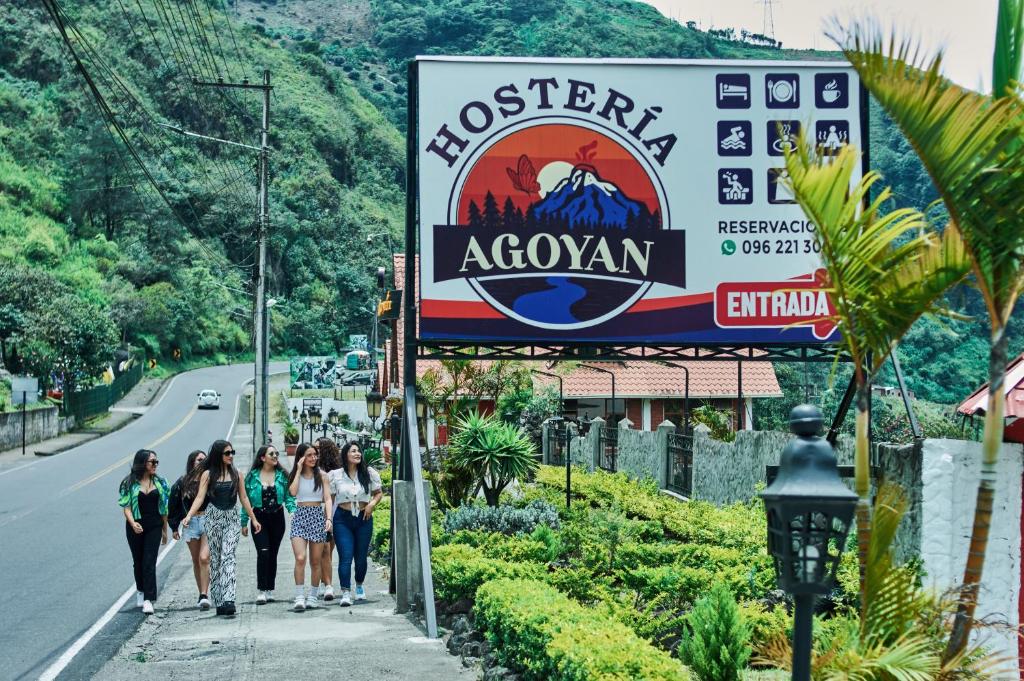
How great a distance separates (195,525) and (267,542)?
0.73m

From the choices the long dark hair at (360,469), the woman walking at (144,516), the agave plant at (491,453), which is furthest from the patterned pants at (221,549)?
the agave plant at (491,453)

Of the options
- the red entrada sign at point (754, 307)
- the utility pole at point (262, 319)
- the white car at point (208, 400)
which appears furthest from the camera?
the white car at point (208, 400)

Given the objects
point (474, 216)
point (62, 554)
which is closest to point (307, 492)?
point (474, 216)

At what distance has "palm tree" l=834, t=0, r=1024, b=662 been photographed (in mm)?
5789

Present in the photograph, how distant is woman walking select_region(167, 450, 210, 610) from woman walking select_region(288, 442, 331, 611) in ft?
2.92

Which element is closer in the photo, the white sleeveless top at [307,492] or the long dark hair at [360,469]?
the white sleeveless top at [307,492]

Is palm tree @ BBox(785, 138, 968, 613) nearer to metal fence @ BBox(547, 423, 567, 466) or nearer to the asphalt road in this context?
the asphalt road

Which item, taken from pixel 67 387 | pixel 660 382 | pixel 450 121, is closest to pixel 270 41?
pixel 67 387

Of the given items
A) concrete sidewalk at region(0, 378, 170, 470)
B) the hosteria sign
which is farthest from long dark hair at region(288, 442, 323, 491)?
concrete sidewalk at region(0, 378, 170, 470)

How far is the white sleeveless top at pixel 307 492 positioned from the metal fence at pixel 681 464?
877 centimetres

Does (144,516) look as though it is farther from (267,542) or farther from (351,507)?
(351,507)

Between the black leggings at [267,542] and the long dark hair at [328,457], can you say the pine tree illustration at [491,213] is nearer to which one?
the long dark hair at [328,457]

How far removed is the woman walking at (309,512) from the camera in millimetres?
11906

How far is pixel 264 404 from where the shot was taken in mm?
31109
